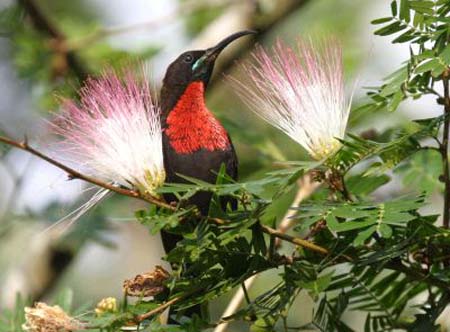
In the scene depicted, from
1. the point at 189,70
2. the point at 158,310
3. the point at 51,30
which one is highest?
the point at 51,30

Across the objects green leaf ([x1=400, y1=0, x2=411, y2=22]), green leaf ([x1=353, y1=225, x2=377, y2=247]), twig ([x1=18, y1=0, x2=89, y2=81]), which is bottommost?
green leaf ([x1=353, y1=225, x2=377, y2=247])

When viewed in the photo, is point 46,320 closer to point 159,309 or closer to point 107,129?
point 159,309

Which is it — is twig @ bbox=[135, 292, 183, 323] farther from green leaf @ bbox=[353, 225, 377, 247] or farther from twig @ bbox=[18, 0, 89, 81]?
twig @ bbox=[18, 0, 89, 81]

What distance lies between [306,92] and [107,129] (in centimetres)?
58

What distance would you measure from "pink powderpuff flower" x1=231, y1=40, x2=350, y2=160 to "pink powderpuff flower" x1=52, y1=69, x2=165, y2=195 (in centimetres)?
31

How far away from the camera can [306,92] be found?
2898 millimetres

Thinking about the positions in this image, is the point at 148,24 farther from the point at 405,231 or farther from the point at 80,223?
the point at 405,231

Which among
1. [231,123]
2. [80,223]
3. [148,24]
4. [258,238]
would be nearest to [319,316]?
[258,238]

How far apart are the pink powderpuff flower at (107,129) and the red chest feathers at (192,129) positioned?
0.59 meters

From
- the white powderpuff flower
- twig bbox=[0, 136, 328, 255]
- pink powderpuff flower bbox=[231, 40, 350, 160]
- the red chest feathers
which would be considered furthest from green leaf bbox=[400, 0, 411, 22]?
the white powderpuff flower

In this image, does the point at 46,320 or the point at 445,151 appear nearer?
the point at 46,320

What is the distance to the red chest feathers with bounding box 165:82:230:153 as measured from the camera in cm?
351

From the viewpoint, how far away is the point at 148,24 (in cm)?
597

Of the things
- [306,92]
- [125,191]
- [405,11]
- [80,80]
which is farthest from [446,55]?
[80,80]
